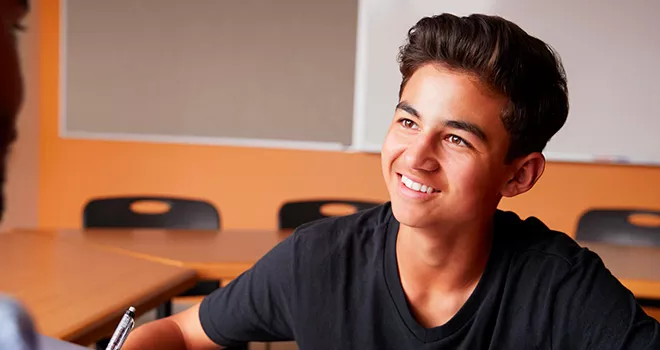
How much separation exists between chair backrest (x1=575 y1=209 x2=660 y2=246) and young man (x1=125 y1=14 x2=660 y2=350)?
4.50 ft

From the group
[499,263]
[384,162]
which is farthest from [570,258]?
[384,162]

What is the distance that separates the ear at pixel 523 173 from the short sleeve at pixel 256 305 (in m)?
0.41

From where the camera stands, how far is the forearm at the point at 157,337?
119 cm

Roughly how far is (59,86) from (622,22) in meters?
2.82

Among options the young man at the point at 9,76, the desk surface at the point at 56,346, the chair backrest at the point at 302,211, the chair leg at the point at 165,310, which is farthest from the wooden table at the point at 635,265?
the young man at the point at 9,76

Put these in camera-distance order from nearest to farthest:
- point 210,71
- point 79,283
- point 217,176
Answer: point 79,283 → point 210,71 → point 217,176

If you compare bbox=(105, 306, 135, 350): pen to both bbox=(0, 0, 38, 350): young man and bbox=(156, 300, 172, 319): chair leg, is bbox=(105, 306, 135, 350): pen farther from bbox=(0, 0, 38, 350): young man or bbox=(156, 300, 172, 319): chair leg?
bbox=(156, 300, 172, 319): chair leg

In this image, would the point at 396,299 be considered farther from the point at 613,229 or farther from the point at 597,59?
the point at 597,59

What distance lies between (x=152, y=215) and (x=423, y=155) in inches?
64.8

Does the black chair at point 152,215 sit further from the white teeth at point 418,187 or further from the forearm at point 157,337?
the white teeth at point 418,187

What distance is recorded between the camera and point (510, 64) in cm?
114

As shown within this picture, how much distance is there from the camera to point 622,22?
3.14m

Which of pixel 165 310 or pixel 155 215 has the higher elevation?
pixel 155 215

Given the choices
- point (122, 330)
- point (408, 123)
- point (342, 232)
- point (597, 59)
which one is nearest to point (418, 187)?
point (408, 123)
